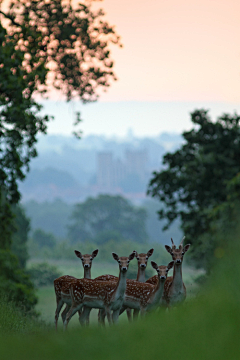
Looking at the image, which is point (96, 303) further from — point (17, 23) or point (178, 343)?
point (17, 23)

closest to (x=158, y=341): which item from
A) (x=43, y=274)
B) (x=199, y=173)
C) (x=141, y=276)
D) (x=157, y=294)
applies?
(x=157, y=294)

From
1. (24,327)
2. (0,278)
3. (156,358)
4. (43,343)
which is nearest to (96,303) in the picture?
(24,327)

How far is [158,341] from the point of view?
20.2ft

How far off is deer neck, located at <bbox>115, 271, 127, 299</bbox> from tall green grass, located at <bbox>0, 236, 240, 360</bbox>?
6.74 feet

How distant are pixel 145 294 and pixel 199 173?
18.3 m

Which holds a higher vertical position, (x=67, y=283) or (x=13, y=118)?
(x=13, y=118)

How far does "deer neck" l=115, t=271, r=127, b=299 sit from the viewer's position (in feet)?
31.6

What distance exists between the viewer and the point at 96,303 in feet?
33.1

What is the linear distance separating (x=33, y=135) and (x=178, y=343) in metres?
15.3

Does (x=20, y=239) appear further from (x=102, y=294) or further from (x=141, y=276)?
(x=102, y=294)

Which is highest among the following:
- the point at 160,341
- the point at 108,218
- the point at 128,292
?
the point at 108,218

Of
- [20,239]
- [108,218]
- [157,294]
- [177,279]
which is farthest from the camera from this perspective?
[108,218]

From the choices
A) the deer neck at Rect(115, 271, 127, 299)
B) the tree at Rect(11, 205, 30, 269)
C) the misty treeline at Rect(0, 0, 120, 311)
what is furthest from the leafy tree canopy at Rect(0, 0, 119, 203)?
the tree at Rect(11, 205, 30, 269)

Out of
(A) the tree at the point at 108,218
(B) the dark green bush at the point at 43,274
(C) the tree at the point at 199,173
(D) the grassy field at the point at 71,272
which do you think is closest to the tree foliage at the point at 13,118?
(C) the tree at the point at 199,173
